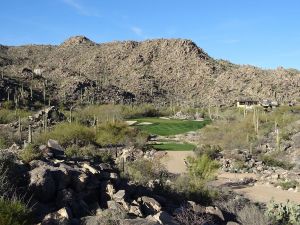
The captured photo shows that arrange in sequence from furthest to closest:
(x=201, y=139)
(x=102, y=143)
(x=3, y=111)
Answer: (x=3, y=111)
(x=201, y=139)
(x=102, y=143)

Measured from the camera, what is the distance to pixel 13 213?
933cm

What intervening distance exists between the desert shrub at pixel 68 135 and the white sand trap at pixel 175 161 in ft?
21.3

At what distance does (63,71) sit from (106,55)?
2123 cm

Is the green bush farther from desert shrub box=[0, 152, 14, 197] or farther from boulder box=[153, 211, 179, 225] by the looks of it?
boulder box=[153, 211, 179, 225]

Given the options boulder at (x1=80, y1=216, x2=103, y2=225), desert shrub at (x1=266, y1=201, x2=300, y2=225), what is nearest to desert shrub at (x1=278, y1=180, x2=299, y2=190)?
desert shrub at (x1=266, y1=201, x2=300, y2=225)

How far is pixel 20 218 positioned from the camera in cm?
941

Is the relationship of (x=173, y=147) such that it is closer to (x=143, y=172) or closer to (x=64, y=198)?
(x=143, y=172)

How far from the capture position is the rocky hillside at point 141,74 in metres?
86.6

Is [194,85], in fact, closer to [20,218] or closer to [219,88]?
[219,88]

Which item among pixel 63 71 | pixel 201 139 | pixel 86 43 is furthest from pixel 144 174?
pixel 86 43

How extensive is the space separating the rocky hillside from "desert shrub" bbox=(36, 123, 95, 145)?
135 feet

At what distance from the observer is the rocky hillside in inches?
3410

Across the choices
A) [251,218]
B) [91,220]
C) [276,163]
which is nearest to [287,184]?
[276,163]

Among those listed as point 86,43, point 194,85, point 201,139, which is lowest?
point 201,139
